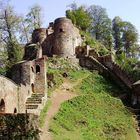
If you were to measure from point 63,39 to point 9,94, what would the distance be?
1906 centimetres

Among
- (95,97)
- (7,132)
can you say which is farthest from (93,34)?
(7,132)

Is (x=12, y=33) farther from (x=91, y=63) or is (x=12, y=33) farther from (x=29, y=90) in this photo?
(x=29, y=90)

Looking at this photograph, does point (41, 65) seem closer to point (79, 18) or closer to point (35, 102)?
point (35, 102)

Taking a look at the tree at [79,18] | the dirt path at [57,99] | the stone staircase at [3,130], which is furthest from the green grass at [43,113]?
the tree at [79,18]

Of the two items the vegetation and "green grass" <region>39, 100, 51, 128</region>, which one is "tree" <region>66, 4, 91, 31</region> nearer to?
the vegetation

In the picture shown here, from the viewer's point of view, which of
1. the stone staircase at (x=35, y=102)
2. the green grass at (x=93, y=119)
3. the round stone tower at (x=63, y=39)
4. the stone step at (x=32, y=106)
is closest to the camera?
the green grass at (x=93, y=119)

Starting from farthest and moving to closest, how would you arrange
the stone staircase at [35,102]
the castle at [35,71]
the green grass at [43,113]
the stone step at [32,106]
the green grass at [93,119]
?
the stone step at [32,106] → the stone staircase at [35,102] → the castle at [35,71] → the green grass at [93,119] → the green grass at [43,113]

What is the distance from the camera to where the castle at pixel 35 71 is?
1111 inches

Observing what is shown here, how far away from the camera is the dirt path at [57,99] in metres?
26.4

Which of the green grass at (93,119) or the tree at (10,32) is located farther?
the tree at (10,32)

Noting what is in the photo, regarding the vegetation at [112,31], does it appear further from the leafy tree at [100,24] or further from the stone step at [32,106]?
the stone step at [32,106]

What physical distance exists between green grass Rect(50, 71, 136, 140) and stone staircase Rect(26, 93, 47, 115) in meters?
1.46

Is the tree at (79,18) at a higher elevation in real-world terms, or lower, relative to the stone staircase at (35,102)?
higher

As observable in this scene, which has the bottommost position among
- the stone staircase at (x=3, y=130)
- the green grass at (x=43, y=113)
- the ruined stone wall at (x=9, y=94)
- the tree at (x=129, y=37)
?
the stone staircase at (x=3, y=130)
